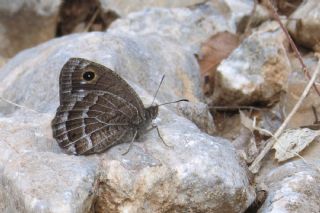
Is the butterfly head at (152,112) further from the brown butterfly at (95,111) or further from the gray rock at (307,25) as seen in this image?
the gray rock at (307,25)

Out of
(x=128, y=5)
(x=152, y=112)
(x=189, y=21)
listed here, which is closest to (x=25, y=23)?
(x=128, y=5)

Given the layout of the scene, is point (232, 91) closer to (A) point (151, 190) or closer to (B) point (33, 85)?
(B) point (33, 85)

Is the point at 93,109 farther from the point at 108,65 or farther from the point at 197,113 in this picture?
the point at 197,113

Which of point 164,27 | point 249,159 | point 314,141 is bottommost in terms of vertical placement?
point 164,27

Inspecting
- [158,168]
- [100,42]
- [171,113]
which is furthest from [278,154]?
[100,42]

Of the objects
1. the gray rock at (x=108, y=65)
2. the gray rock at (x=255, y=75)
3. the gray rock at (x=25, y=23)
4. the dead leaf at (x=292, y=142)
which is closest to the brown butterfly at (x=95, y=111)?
the gray rock at (x=108, y=65)

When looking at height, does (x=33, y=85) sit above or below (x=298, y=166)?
below

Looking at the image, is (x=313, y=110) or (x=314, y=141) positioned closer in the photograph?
(x=314, y=141)

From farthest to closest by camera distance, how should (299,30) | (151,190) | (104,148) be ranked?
(299,30)
(104,148)
(151,190)
